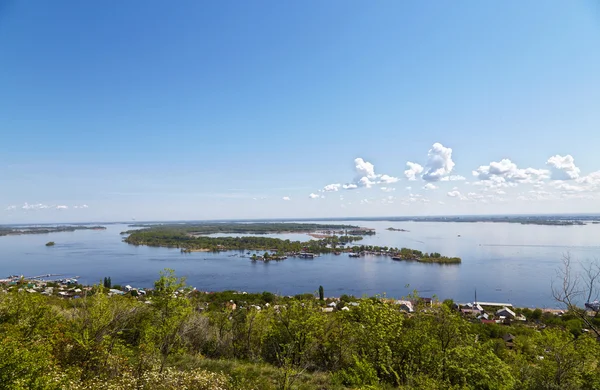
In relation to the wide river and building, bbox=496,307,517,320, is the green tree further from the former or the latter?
the wide river

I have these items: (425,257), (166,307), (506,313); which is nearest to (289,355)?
(166,307)

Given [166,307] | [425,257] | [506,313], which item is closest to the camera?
[166,307]

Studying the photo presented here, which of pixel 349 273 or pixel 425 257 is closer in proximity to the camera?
pixel 349 273

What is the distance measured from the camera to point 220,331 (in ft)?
44.2

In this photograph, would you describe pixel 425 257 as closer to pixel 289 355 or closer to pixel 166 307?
pixel 289 355

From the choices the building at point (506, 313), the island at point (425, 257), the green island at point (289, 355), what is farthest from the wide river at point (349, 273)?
the green island at point (289, 355)

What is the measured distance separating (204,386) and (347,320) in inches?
213

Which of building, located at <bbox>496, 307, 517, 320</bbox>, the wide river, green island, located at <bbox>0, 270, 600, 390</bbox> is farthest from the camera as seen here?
the wide river

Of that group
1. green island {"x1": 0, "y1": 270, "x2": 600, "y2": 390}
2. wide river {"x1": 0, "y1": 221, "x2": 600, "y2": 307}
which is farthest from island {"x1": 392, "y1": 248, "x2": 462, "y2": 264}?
green island {"x1": 0, "y1": 270, "x2": 600, "y2": 390}

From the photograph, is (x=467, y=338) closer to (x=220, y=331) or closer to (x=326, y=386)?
(x=326, y=386)

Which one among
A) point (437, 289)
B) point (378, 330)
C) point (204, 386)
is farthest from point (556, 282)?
point (204, 386)

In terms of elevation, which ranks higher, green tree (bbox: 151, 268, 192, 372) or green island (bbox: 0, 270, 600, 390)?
green tree (bbox: 151, 268, 192, 372)

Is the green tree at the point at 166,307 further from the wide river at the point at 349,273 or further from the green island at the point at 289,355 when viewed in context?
the wide river at the point at 349,273

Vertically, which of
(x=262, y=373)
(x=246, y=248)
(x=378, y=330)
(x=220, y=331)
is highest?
(x=378, y=330)
